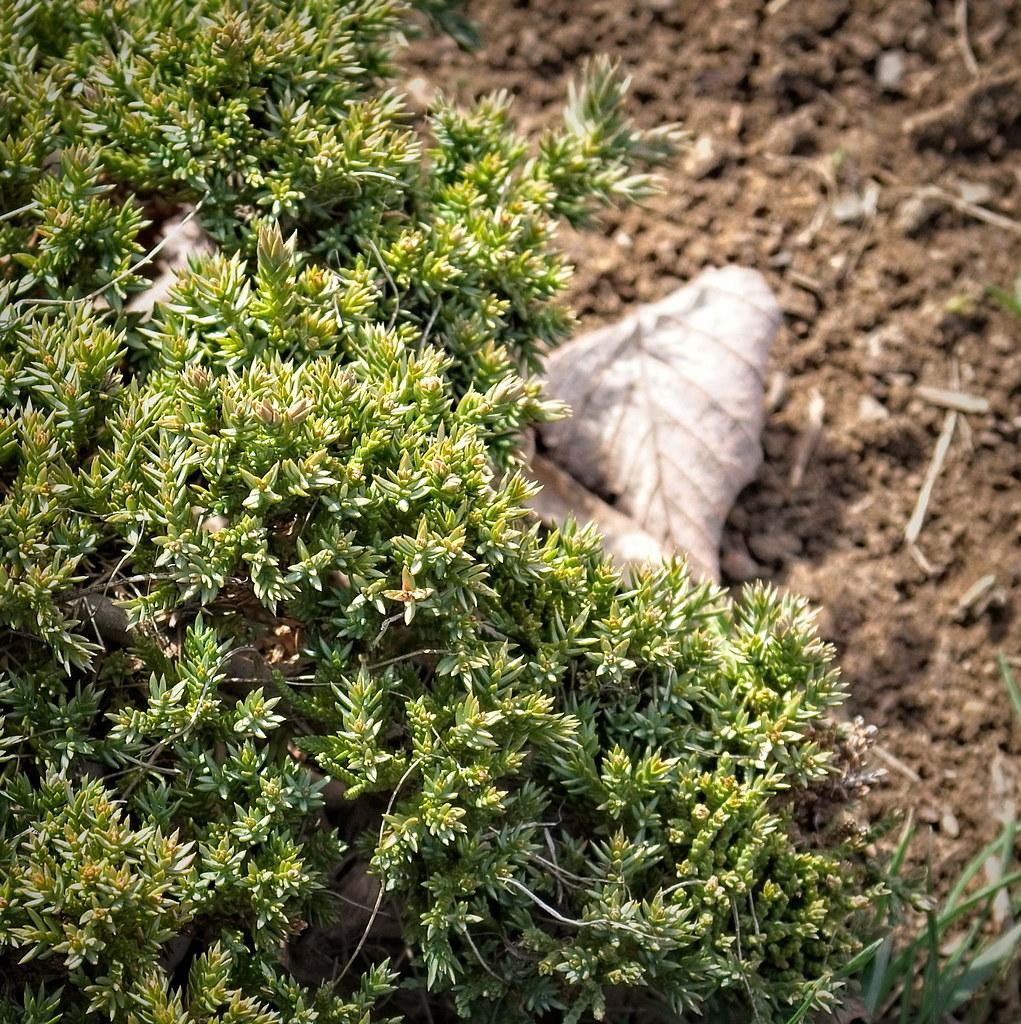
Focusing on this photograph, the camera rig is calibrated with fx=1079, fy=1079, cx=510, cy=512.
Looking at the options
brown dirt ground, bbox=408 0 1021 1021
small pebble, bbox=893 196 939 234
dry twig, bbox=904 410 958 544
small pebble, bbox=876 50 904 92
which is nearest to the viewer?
brown dirt ground, bbox=408 0 1021 1021

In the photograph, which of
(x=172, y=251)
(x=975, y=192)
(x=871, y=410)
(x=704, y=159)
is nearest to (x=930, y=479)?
(x=871, y=410)

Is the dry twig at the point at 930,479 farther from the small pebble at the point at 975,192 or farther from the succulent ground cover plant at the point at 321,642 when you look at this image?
the succulent ground cover plant at the point at 321,642

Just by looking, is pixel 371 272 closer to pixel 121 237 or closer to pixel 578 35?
pixel 121 237

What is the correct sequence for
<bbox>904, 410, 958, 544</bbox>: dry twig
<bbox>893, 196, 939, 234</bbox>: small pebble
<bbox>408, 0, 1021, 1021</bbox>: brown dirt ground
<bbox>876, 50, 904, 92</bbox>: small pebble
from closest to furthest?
<bbox>408, 0, 1021, 1021</bbox>: brown dirt ground, <bbox>904, 410, 958, 544</bbox>: dry twig, <bbox>893, 196, 939, 234</bbox>: small pebble, <bbox>876, 50, 904, 92</bbox>: small pebble

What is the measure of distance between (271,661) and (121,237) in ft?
3.06

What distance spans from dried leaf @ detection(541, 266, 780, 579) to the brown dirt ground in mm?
221

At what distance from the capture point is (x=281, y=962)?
203cm

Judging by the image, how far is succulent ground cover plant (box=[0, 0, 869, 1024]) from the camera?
6.27 ft

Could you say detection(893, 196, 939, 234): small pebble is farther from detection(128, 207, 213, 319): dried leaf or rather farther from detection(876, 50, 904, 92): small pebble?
detection(128, 207, 213, 319): dried leaf

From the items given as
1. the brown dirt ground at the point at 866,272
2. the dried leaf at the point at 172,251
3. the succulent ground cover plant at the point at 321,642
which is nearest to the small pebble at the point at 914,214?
the brown dirt ground at the point at 866,272

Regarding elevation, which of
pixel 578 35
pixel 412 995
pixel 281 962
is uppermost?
A: pixel 578 35

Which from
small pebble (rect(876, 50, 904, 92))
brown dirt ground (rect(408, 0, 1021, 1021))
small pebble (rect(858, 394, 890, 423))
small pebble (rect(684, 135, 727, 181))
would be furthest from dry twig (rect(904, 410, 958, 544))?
small pebble (rect(876, 50, 904, 92))

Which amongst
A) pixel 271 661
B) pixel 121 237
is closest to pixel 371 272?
pixel 121 237

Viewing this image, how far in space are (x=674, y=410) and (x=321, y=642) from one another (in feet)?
4.94
